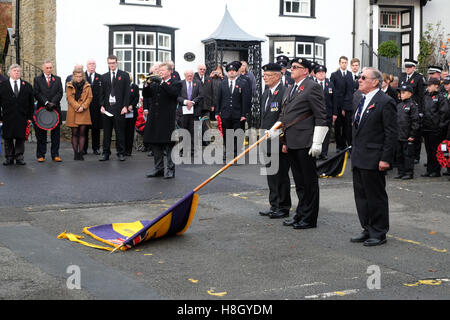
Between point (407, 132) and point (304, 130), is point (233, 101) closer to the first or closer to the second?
point (407, 132)

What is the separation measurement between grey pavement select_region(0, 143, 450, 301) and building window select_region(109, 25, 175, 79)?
37.6 feet

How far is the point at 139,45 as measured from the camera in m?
22.6

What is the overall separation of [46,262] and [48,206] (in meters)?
3.18

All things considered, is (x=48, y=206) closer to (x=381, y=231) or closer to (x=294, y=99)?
(x=294, y=99)

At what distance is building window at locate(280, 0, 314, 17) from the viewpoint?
24.4 meters

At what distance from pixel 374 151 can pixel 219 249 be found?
2.04 m

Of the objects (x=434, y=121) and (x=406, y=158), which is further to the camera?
(x=434, y=121)

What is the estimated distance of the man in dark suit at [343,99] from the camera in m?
16.3

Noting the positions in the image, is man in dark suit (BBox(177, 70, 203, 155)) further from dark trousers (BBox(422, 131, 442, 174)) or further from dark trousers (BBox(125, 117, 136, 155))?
dark trousers (BBox(422, 131, 442, 174))

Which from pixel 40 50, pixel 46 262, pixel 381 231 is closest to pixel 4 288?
pixel 46 262

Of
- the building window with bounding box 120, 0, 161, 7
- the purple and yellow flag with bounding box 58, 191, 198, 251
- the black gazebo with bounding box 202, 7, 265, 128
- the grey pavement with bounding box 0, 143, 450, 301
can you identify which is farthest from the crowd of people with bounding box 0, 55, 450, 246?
the building window with bounding box 120, 0, 161, 7

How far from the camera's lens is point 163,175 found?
1255 centimetres

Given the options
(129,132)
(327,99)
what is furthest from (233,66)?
(129,132)

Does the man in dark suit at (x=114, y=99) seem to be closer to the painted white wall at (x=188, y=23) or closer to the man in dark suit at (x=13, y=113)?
the man in dark suit at (x=13, y=113)
